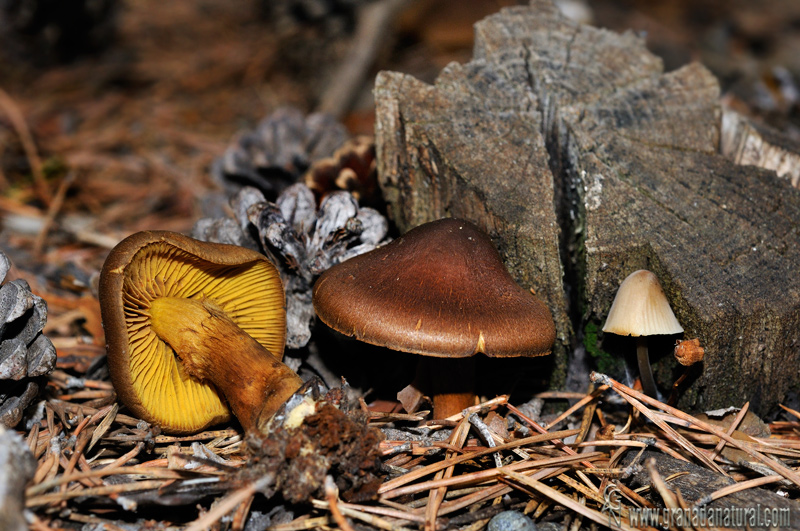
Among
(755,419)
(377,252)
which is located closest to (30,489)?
(377,252)

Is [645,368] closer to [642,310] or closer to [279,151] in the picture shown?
[642,310]

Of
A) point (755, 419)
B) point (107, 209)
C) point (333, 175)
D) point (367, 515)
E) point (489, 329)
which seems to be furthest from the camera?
point (107, 209)

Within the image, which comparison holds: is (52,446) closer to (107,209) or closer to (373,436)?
(373,436)

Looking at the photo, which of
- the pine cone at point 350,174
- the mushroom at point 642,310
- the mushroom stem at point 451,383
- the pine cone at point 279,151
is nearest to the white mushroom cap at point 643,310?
the mushroom at point 642,310

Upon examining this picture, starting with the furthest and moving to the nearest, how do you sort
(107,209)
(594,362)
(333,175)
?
(107,209), (333,175), (594,362)

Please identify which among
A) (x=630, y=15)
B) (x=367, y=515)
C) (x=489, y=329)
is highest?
(x=630, y=15)
